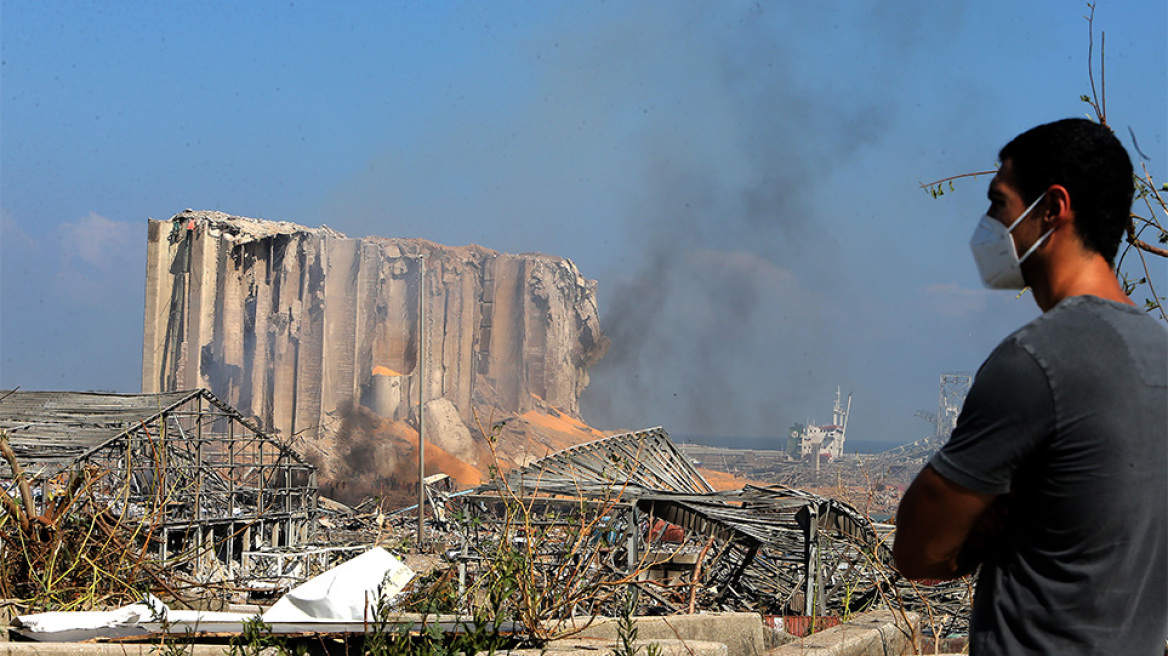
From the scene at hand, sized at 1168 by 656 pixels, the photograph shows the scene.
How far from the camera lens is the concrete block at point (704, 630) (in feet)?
13.3

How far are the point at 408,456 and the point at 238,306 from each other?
13.5 metres

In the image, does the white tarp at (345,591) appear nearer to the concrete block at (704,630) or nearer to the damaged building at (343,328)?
the concrete block at (704,630)

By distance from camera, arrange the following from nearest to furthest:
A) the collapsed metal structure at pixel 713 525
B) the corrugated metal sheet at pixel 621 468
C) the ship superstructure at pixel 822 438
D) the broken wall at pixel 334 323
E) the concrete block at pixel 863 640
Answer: the concrete block at pixel 863 640
the collapsed metal structure at pixel 713 525
the corrugated metal sheet at pixel 621 468
the broken wall at pixel 334 323
the ship superstructure at pixel 822 438

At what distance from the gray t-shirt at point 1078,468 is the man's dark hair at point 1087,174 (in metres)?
0.17

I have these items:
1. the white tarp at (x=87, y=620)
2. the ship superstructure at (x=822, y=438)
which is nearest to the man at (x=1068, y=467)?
the white tarp at (x=87, y=620)

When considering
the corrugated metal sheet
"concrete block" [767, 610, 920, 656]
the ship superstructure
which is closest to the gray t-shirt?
"concrete block" [767, 610, 920, 656]

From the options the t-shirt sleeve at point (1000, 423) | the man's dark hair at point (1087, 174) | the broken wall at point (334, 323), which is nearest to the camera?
the t-shirt sleeve at point (1000, 423)

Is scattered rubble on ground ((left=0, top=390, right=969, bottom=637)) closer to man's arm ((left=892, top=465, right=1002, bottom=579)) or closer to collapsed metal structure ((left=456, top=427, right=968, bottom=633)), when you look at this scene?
collapsed metal structure ((left=456, top=427, right=968, bottom=633))

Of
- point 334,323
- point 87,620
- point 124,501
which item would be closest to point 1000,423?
point 87,620

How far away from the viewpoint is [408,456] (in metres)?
59.4

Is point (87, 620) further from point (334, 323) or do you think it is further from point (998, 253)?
point (334, 323)

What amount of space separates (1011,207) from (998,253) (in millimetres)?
79

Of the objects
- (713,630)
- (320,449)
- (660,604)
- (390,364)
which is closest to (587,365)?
(390,364)

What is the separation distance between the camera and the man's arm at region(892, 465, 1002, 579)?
4.73ft
